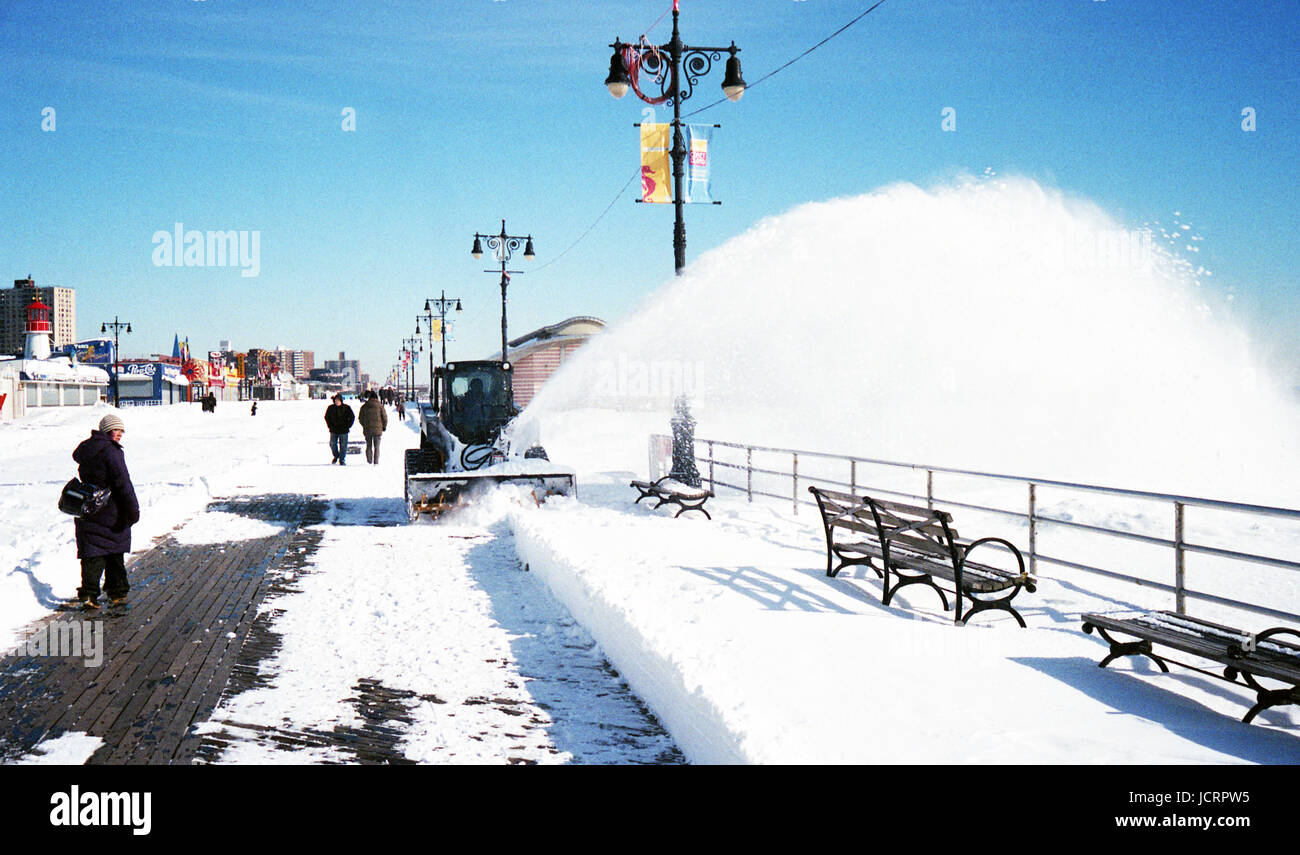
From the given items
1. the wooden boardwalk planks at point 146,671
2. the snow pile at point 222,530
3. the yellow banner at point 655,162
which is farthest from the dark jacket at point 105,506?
the yellow banner at point 655,162

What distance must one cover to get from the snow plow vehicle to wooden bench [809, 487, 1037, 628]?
4711 mm

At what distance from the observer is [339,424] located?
2114cm

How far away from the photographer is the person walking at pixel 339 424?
21047 mm

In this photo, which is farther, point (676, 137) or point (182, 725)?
point (676, 137)

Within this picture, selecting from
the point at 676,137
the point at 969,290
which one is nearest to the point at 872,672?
the point at 676,137

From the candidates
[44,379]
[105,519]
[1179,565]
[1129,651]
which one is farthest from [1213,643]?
[44,379]

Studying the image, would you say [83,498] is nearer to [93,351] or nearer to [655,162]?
[655,162]

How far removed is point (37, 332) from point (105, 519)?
333 ft

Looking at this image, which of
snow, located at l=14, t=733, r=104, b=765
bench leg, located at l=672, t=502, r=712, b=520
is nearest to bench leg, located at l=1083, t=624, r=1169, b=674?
snow, located at l=14, t=733, r=104, b=765

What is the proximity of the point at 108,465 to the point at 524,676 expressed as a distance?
4.07m

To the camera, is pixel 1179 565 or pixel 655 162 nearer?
pixel 1179 565
